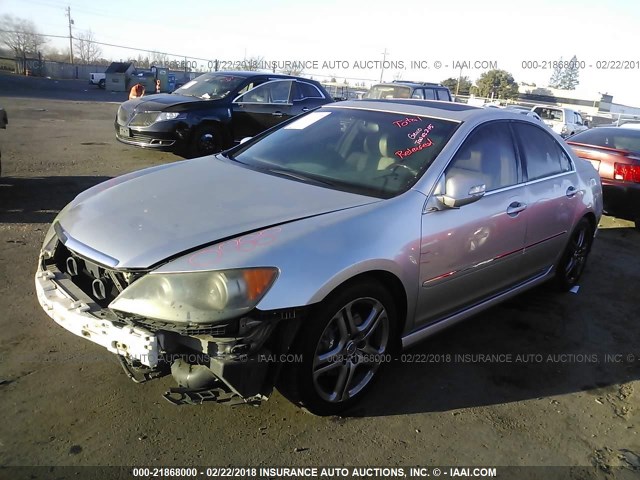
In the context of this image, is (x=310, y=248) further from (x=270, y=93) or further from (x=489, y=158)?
(x=270, y=93)

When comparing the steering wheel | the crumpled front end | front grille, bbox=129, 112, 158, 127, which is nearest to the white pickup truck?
front grille, bbox=129, 112, 158, 127

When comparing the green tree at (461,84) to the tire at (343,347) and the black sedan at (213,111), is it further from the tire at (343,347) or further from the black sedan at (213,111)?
the tire at (343,347)

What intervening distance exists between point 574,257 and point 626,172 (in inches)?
124

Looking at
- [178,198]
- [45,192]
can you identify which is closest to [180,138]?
[45,192]

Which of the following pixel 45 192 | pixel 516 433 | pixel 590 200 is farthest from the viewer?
pixel 45 192

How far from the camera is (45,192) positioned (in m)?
6.62

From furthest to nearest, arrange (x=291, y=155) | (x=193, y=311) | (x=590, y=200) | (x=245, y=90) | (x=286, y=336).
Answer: (x=245, y=90)
(x=590, y=200)
(x=291, y=155)
(x=286, y=336)
(x=193, y=311)

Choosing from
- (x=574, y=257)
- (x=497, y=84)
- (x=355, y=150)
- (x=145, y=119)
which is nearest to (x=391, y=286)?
(x=355, y=150)

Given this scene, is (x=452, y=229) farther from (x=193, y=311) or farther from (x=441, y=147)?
(x=193, y=311)

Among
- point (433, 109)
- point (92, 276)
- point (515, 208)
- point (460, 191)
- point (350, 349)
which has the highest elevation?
point (433, 109)

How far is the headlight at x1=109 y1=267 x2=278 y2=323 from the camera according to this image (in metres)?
2.22

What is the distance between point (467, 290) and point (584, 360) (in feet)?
3.69

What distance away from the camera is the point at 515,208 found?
11.8ft

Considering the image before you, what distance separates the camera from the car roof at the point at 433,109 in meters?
3.59
